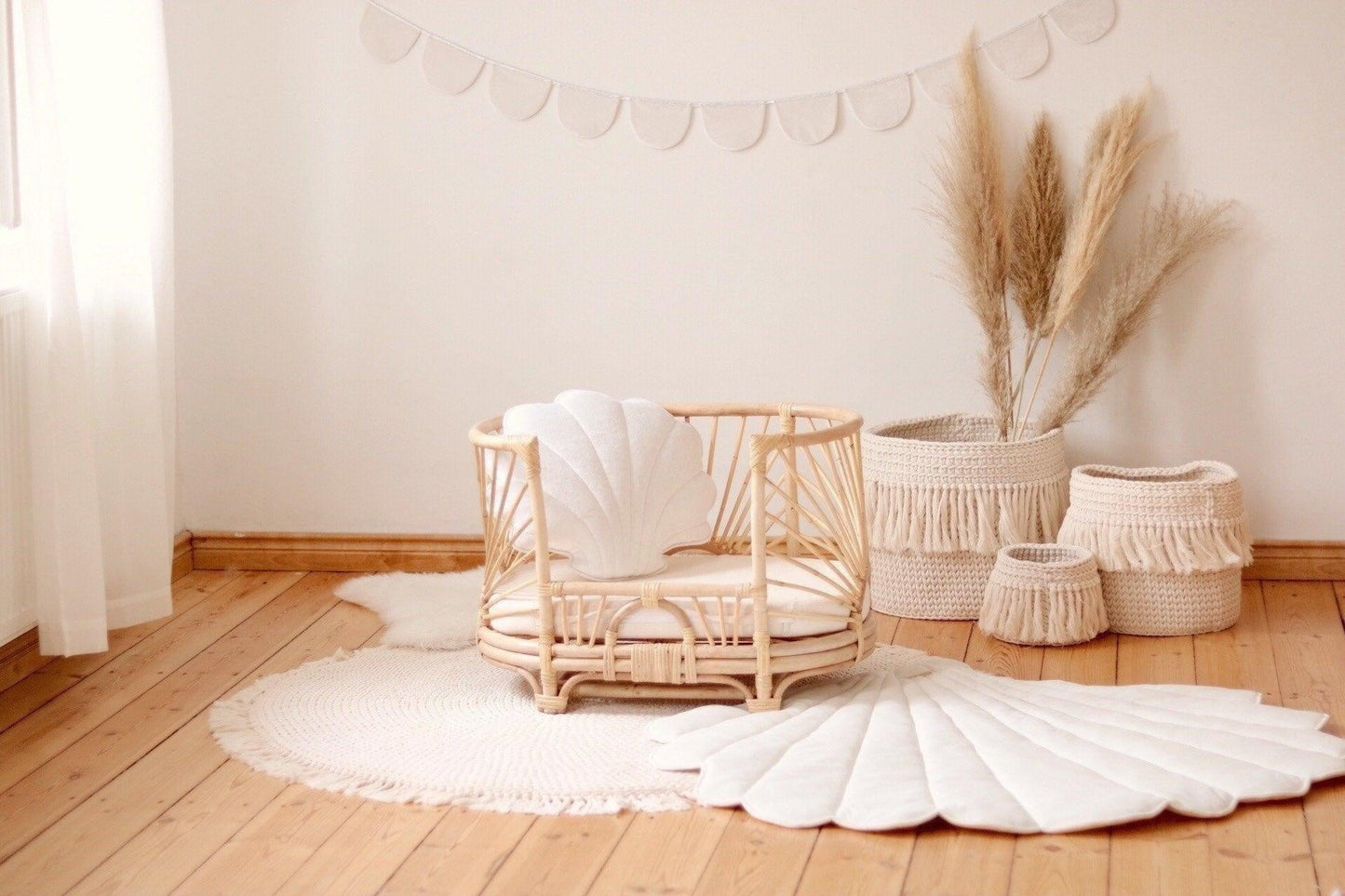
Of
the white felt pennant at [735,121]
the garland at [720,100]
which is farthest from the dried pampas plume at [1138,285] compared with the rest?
the white felt pennant at [735,121]

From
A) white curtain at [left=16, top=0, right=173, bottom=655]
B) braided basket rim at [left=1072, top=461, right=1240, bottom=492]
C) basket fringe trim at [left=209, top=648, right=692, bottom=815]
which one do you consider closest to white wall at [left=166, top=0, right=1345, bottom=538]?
braided basket rim at [left=1072, top=461, right=1240, bottom=492]

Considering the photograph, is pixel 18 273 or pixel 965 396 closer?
pixel 18 273

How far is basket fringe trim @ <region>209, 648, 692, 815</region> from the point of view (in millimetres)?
2076

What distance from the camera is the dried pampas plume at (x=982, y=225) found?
117 inches

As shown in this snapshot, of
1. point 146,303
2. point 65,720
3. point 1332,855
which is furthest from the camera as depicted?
point 146,303

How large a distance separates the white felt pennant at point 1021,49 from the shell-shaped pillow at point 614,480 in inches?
43.6

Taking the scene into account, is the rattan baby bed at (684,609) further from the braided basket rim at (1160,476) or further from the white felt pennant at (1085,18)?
the white felt pennant at (1085,18)

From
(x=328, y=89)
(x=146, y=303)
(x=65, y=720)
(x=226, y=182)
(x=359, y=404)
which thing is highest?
(x=328, y=89)

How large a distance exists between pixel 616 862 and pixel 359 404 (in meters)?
1.76

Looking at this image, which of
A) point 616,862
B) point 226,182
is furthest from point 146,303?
point 616,862

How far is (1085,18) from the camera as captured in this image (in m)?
3.03

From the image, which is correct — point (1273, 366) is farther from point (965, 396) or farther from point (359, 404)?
point (359, 404)

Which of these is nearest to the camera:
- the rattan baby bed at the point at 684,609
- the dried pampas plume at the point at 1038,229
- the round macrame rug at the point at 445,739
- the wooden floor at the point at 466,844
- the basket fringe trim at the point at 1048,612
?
the wooden floor at the point at 466,844

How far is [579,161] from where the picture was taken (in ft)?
10.7
